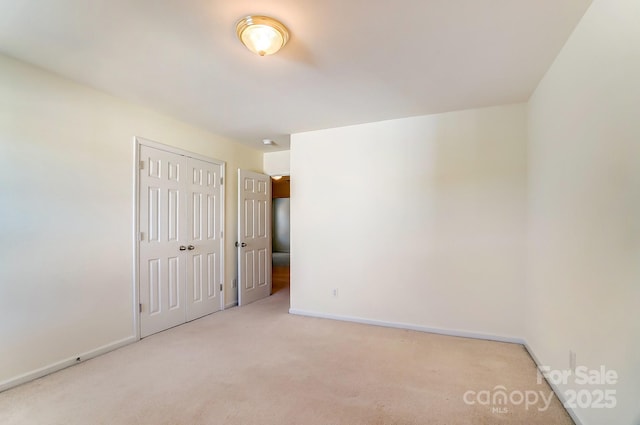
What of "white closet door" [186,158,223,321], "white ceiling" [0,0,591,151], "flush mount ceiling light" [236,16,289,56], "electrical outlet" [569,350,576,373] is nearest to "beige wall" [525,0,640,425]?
"electrical outlet" [569,350,576,373]

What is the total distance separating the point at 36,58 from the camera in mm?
2195

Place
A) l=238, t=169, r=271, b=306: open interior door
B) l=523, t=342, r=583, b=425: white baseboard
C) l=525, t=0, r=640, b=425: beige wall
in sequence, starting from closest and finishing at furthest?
l=525, t=0, r=640, b=425: beige wall < l=523, t=342, r=583, b=425: white baseboard < l=238, t=169, r=271, b=306: open interior door

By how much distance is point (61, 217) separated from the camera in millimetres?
2477

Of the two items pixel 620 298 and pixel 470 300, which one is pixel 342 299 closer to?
pixel 470 300

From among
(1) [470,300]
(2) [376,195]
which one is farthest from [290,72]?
(1) [470,300]

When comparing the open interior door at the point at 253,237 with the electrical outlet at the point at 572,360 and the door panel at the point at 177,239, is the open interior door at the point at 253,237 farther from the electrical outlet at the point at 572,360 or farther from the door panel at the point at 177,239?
the electrical outlet at the point at 572,360

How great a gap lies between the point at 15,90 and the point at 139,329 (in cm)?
240

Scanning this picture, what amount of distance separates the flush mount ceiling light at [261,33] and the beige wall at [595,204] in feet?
5.80

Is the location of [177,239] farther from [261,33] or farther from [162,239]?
[261,33]

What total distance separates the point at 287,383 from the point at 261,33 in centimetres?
251

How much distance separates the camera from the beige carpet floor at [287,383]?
6.20 ft

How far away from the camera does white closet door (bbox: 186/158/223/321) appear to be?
372 cm

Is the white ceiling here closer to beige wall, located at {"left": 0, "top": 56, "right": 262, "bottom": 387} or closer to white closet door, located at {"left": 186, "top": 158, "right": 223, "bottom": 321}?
beige wall, located at {"left": 0, "top": 56, "right": 262, "bottom": 387}

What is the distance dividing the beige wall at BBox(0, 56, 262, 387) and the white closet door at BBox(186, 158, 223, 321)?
762 mm
